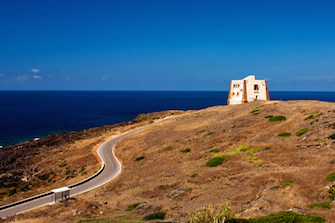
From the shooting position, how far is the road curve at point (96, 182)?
2602cm

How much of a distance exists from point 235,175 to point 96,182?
20466 mm

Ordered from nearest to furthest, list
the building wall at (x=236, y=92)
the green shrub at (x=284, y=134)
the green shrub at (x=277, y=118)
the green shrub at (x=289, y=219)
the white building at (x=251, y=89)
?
1. the green shrub at (x=289, y=219)
2. the green shrub at (x=284, y=134)
3. the green shrub at (x=277, y=118)
4. the white building at (x=251, y=89)
5. the building wall at (x=236, y=92)

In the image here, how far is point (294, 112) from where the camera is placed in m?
39.7

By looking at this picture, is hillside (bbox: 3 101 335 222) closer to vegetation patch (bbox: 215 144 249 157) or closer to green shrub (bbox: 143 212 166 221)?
vegetation patch (bbox: 215 144 249 157)

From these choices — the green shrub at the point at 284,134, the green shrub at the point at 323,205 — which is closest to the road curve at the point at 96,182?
the green shrub at the point at 284,134

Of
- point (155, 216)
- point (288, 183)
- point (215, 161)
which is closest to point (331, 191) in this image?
point (288, 183)

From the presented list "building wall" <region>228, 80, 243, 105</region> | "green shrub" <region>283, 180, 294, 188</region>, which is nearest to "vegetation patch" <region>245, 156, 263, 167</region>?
"green shrub" <region>283, 180, 294, 188</region>

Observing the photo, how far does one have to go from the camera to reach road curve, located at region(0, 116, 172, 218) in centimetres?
2602

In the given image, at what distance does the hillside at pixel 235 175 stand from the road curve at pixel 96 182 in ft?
6.88

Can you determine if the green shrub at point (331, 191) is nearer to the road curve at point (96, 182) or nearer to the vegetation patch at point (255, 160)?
the vegetation patch at point (255, 160)

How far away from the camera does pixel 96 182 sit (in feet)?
111

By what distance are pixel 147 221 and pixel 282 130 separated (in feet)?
81.3

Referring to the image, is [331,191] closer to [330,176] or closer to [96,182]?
[330,176]

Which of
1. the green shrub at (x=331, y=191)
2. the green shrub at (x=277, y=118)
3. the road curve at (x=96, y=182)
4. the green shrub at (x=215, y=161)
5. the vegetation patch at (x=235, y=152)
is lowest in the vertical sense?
the road curve at (x=96, y=182)
